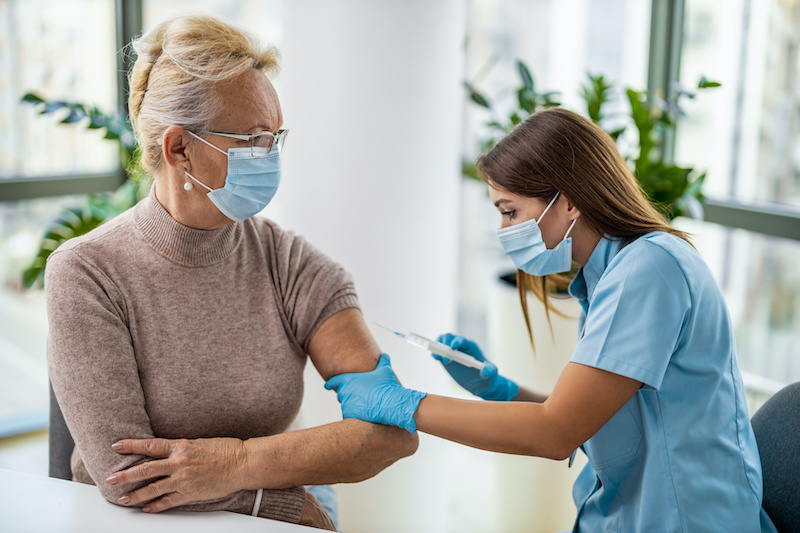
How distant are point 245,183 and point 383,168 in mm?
788

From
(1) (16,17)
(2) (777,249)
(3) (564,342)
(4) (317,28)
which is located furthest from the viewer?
(1) (16,17)

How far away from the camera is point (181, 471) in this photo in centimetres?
120

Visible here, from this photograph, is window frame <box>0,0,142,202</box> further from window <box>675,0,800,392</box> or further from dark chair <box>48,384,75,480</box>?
window <box>675,0,800,392</box>

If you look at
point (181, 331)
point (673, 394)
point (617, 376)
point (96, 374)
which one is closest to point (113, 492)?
point (96, 374)

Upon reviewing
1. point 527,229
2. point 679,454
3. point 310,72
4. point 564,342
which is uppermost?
point 310,72

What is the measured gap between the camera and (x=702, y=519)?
3.98ft

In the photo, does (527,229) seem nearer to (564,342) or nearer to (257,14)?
(564,342)

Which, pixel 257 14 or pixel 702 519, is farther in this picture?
pixel 257 14

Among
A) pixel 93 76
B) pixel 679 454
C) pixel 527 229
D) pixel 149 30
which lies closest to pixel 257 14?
pixel 93 76

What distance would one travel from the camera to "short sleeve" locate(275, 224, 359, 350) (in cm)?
150

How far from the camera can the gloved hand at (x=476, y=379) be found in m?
1.59

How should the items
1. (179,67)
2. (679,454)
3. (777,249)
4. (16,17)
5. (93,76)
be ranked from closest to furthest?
(679,454) < (179,67) < (777,249) < (16,17) < (93,76)

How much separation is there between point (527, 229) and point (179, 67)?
73 centimetres

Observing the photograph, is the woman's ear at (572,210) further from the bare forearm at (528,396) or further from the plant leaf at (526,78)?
the plant leaf at (526,78)
